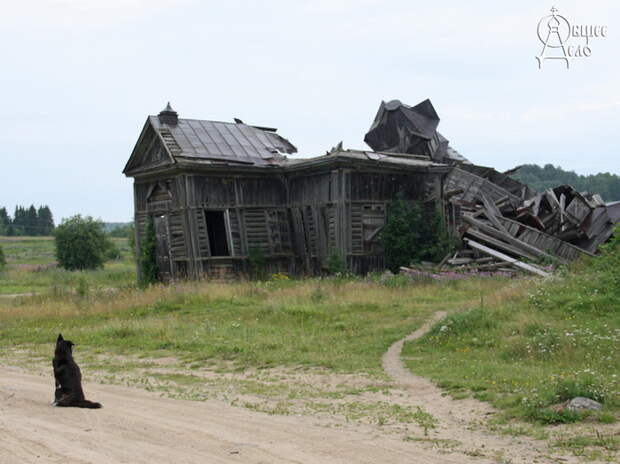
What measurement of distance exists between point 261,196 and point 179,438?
69.9 feet

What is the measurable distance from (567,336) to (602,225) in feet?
50.7

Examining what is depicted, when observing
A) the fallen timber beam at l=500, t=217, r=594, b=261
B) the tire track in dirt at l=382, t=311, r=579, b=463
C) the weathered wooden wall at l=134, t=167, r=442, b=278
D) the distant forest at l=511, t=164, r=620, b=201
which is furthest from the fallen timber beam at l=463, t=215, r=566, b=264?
the distant forest at l=511, t=164, r=620, b=201

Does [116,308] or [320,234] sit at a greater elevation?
[320,234]

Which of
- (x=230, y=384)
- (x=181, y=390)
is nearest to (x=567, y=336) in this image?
(x=230, y=384)

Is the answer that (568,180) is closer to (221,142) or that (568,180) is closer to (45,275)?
(45,275)

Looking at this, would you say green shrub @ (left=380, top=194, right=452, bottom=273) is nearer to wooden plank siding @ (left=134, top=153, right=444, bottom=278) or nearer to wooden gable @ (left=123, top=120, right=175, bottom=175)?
wooden plank siding @ (left=134, top=153, right=444, bottom=278)

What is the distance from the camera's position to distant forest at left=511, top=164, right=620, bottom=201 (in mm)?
77312

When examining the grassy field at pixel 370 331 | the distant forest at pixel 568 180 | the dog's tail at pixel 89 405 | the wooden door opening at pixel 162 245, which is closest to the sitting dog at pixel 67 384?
the dog's tail at pixel 89 405

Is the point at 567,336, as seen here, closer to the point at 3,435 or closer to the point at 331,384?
the point at 331,384

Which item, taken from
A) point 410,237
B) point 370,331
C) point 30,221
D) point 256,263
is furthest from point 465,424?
point 30,221

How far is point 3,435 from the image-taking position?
7.48 m

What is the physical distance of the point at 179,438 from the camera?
7.58 m

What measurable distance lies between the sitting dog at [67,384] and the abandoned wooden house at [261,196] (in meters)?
17.1

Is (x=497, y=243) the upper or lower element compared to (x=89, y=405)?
upper
